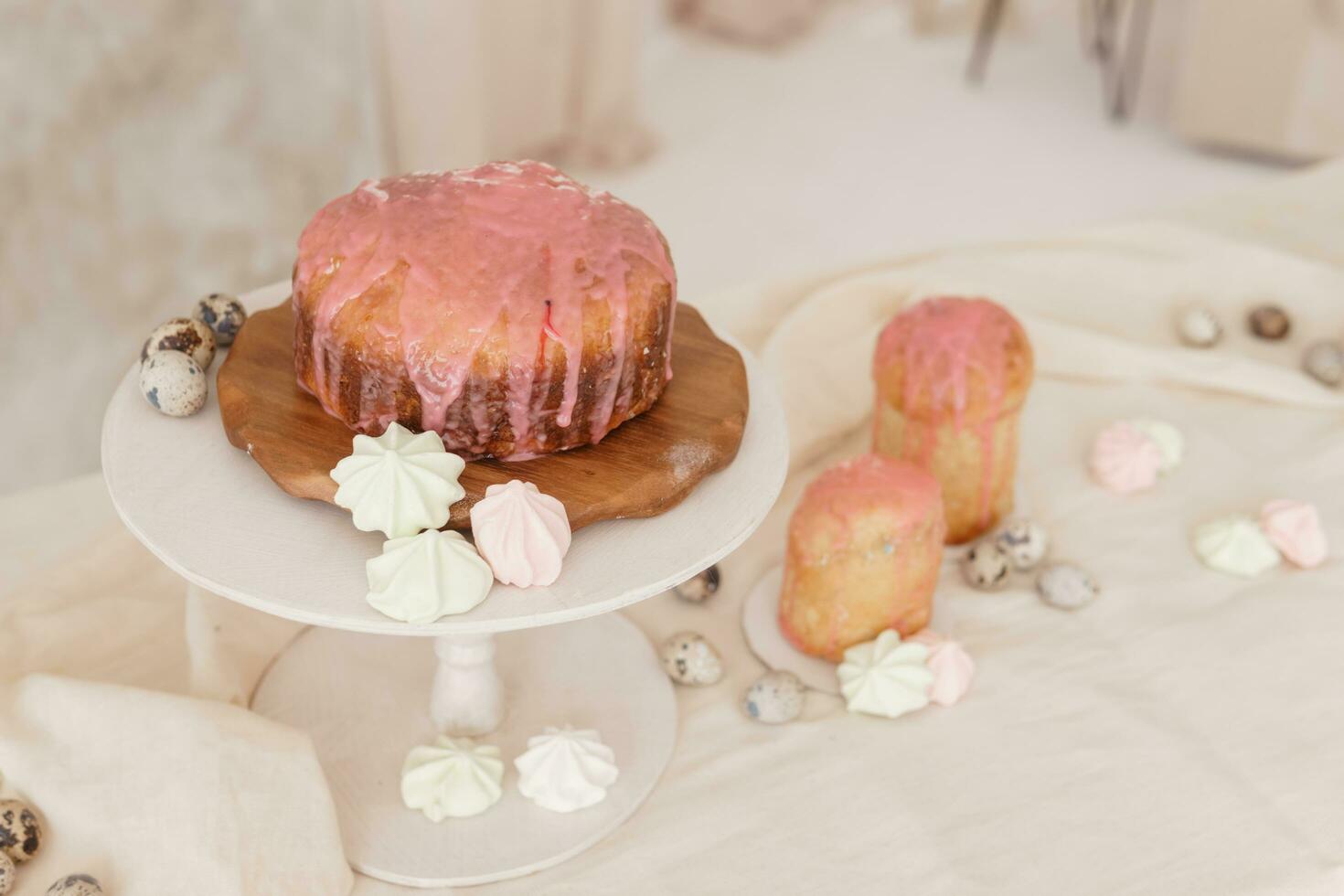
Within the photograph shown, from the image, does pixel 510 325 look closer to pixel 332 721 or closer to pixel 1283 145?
pixel 332 721

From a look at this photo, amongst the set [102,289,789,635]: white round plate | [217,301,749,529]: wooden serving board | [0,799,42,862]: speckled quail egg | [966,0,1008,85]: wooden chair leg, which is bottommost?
[966,0,1008,85]: wooden chair leg

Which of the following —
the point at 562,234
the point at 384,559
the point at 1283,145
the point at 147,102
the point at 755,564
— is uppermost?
the point at 562,234

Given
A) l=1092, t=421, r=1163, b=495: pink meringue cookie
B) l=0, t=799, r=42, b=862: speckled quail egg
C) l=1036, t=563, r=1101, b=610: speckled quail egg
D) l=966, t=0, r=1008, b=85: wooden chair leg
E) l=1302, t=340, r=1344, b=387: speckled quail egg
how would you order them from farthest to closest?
1. l=966, t=0, r=1008, b=85: wooden chair leg
2. l=1302, t=340, r=1344, b=387: speckled quail egg
3. l=1092, t=421, r=1163, b=495: pink meringue cookie
4. l=1036, t=563, r=1101, b=610: speckled quail egg
5. l=0, t=799, r=42, b=862: speckled quail egg

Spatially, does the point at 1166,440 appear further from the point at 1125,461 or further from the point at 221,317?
the point at 221,317

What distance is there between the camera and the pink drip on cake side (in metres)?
1.23

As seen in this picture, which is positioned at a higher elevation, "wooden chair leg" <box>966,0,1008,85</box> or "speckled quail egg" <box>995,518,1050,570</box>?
"speckled quail egg" <box>995,518,1050,570</box>

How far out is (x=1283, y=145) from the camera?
300 cm

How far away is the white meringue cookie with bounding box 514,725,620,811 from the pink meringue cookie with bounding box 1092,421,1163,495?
0.64m

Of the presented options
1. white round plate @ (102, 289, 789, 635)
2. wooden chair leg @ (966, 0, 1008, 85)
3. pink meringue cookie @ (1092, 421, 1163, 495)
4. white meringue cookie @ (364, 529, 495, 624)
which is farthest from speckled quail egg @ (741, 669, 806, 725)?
wooden chair leg @ (966, 0, 1008, 85)

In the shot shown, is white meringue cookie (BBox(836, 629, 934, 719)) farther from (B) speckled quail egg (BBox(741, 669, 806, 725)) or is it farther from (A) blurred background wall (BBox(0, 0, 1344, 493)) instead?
(A) blurred background wall (BBox(0, 0, 1344, 493))

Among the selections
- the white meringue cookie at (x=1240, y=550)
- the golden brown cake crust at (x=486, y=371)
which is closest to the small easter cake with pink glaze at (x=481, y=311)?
the golden brown cake crust at (x=486, y=371)

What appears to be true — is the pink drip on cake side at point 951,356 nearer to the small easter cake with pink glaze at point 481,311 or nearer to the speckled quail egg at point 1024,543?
the speckled quail egg at point 1024,543

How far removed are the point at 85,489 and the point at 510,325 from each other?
0.67 metres

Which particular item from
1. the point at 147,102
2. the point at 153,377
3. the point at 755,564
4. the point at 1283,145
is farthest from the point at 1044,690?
the point at 1283,145
